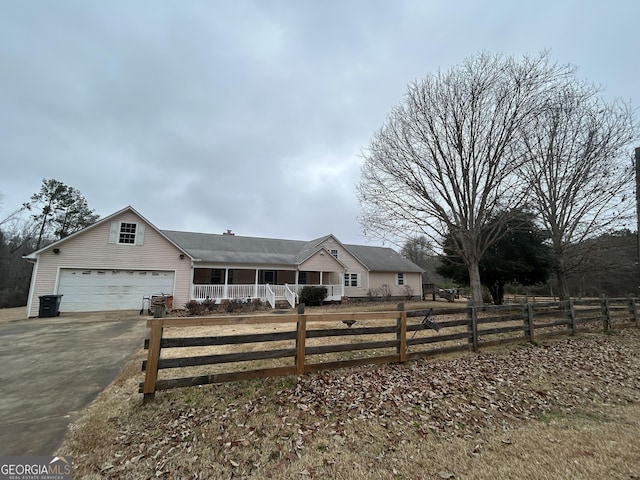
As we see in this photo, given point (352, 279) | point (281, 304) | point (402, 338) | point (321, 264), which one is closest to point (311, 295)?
point (281, 304)

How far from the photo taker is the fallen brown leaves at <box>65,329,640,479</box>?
9.52ft

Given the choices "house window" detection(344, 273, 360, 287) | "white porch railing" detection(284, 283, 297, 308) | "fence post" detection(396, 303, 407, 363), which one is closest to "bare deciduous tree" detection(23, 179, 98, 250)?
"white porch railing" detection(284, 283, 297, 308)

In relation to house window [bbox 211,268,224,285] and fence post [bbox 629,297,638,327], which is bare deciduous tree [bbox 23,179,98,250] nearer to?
house window [bbox 211,268,224,285]

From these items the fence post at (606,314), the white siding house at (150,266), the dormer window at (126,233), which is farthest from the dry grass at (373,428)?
the dormer window at (126,233)

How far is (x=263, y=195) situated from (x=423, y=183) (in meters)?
18.4

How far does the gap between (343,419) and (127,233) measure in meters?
17.8

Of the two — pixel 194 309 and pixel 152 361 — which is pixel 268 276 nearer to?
pixel 194 309

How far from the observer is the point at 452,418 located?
12.8 ft

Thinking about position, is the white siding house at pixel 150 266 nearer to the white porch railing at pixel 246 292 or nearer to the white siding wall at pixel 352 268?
the white porch railing at pixel 246 292

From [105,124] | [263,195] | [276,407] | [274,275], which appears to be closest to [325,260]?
[274,275]

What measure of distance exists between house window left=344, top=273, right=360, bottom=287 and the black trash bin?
793 inches

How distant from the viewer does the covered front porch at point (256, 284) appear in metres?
18.6

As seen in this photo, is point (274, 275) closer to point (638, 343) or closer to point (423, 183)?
point (423, 183)

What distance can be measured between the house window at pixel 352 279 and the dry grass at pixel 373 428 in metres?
20.6
